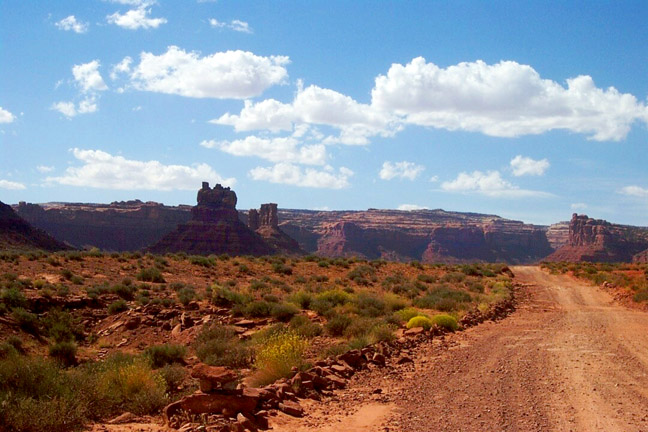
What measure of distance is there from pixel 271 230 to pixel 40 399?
352 feet

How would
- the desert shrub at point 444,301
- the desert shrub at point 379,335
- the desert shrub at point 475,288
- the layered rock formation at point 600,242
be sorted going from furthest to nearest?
1. the layered rock formation at point 600,242
2. the desert shrub at point 475,288
3. the desert shrub at point 444,301
4. the desert shrub at point 379,335

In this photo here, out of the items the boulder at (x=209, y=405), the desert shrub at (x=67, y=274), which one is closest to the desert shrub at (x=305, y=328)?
the boulder at (x=209, y=405)

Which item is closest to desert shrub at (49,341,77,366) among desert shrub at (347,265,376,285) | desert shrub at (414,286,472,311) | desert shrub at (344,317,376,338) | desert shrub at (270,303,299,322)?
desert shrub at (270,303,299,322)

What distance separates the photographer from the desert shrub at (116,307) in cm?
2230

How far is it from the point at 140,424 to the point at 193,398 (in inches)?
33.3

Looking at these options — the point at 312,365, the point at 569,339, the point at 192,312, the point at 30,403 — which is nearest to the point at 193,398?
the point at 30,403

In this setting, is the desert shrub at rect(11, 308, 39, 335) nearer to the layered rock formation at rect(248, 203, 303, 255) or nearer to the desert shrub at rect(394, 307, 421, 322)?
the desert shrub at rect(394, 307, 421, 322)

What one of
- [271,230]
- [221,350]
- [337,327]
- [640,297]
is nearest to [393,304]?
[337,327]

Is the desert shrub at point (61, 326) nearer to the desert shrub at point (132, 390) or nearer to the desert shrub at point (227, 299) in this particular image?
the desert shrub at point (227, 299)

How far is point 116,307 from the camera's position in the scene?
22.5m

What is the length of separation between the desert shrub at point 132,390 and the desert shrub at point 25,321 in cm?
955

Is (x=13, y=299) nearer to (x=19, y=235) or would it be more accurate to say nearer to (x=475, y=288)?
(x=475, y=288)

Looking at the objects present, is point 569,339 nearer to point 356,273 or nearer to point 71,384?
point 71,384

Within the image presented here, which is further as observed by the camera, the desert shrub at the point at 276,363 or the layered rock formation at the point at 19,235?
the layered rock formation at the point at 19,235
